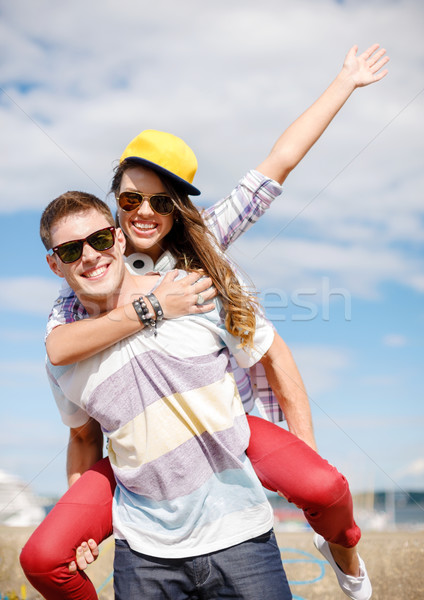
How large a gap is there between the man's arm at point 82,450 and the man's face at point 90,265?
62 centimetres

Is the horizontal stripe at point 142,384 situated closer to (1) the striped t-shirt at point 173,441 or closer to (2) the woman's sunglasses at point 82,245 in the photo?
(1) the striped t-shirt at point 173,441

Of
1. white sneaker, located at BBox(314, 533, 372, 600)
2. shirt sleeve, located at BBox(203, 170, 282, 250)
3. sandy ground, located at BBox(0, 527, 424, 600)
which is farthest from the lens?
sandy ground, located at BBox(0, 527, 424, 600)

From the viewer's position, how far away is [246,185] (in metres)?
3.22

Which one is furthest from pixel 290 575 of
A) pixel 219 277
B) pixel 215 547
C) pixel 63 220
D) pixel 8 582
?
pixel 63 220

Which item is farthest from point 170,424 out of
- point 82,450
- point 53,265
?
point 53,265

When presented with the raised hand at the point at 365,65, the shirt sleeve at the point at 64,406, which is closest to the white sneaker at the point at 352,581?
the shirt sleeve at the point at 64,406

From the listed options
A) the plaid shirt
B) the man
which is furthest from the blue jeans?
the plaid shirt

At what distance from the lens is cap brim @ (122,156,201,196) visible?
9.61ft

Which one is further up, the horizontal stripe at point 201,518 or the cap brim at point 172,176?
the cap brim at point 172,176

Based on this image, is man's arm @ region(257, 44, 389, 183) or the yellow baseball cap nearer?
the yellow baseball cap

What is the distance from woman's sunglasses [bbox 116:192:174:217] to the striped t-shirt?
68 cm

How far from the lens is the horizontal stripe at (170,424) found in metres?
2.38

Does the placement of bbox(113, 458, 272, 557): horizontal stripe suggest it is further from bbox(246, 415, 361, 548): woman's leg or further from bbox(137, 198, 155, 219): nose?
bbox(137, 198, 155, 219): nose

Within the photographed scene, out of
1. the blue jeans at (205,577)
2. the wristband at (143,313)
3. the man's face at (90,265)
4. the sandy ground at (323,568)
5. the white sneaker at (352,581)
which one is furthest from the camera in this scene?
the sandy ground at (323,568)
